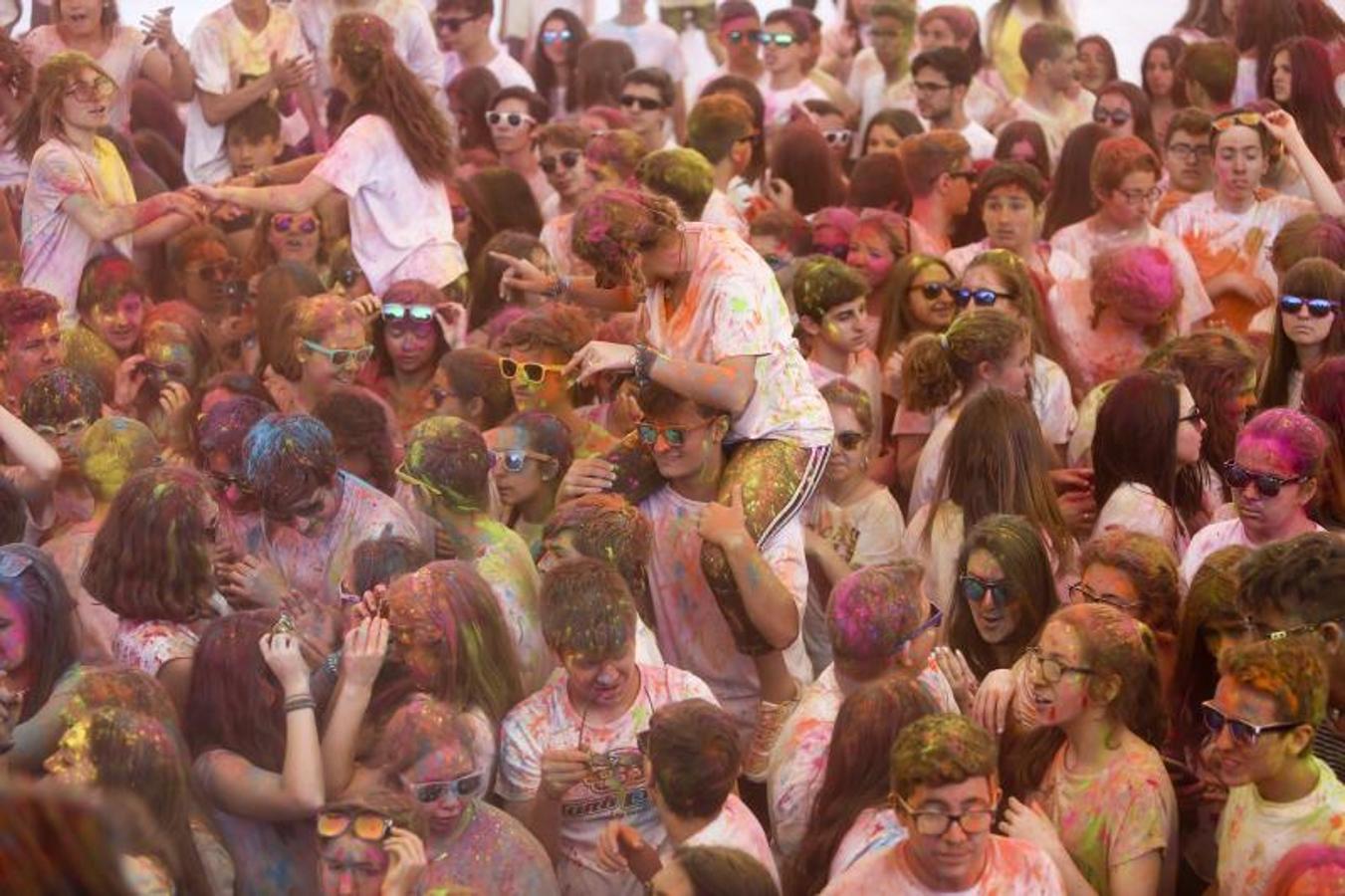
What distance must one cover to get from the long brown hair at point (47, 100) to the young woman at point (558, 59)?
142 inches

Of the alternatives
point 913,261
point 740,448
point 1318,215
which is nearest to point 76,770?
point 740,448

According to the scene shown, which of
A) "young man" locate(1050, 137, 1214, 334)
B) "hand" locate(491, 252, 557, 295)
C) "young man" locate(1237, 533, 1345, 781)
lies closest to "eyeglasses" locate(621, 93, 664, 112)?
"young man" locate(1050, 137, 1214, 334)

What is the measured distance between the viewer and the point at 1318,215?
8070 mm

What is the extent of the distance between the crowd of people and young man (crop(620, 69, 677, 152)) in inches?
5.7

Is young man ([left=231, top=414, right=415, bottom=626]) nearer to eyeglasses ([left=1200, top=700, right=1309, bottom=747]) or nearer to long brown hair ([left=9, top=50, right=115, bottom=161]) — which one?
eyeglasses ([left=1200, top=700, right=1309, bottom=747])

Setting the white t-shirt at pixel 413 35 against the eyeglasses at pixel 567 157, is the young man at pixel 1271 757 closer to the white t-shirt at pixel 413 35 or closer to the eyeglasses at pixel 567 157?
the eyeglasses at pixel 567 157

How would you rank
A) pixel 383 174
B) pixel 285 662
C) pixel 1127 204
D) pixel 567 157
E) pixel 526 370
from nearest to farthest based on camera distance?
1. pixel 285 662
2. pixel 526 370
3. pixel 383 174
4. pixel 1127 204
5. pixel 567 157

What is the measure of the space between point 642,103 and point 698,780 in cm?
601

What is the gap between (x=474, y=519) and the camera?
5.93m

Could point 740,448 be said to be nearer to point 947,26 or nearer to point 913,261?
point 913,261

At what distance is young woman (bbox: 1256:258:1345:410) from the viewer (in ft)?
23.2

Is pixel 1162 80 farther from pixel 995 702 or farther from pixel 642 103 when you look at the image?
pixel 995 702

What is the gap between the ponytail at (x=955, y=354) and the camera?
22.6 ft

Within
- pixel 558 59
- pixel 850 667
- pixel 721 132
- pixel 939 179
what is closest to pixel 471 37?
pixel 558 59
